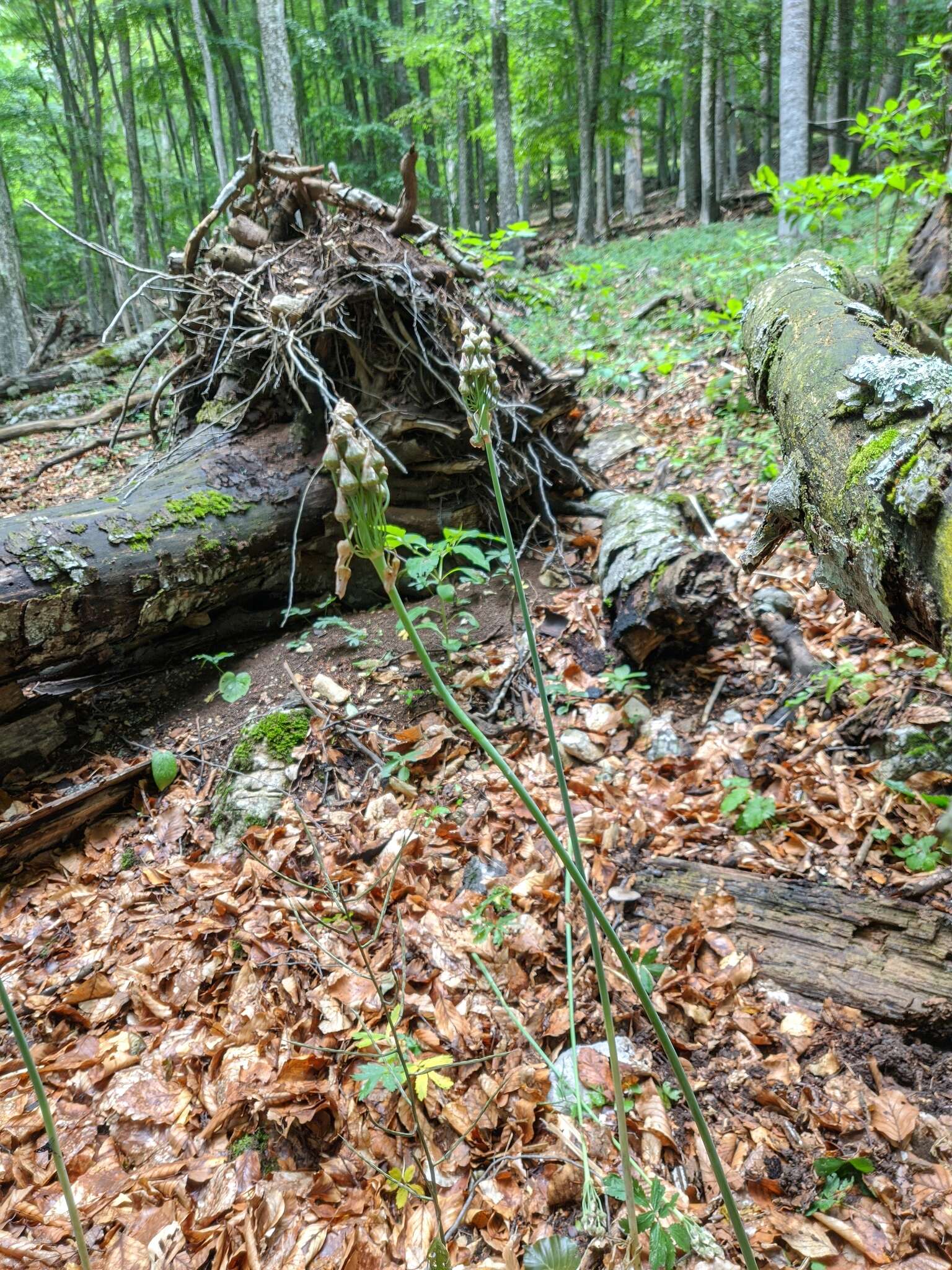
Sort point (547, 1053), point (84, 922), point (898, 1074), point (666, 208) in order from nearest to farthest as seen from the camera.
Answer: point (898, 1074), point (547, 1053), point (84, 922), point (666, 208)

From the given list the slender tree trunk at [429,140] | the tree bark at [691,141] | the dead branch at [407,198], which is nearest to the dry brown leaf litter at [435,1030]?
the dead branch at [407,198]

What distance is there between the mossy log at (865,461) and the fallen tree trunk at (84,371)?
38.1ft

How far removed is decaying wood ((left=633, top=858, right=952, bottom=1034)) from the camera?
6.26 ft

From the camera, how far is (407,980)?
2.25 metres

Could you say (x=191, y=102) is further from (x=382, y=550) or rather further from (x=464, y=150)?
(x=382, y=550)

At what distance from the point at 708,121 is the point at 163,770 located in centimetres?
1635

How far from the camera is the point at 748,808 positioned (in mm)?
2576

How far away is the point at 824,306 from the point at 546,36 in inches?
661

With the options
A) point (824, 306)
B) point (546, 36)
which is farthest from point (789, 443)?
point (546, 36)

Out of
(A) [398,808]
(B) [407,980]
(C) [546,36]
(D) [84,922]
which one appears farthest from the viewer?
(C) [546,36]

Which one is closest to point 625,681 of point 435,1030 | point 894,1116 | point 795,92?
point 435,1030

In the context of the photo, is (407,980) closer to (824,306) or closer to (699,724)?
(699,724)

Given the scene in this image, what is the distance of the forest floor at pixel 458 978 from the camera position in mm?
1684

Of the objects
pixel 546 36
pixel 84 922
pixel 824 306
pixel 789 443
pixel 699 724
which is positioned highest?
pixel 546 36
